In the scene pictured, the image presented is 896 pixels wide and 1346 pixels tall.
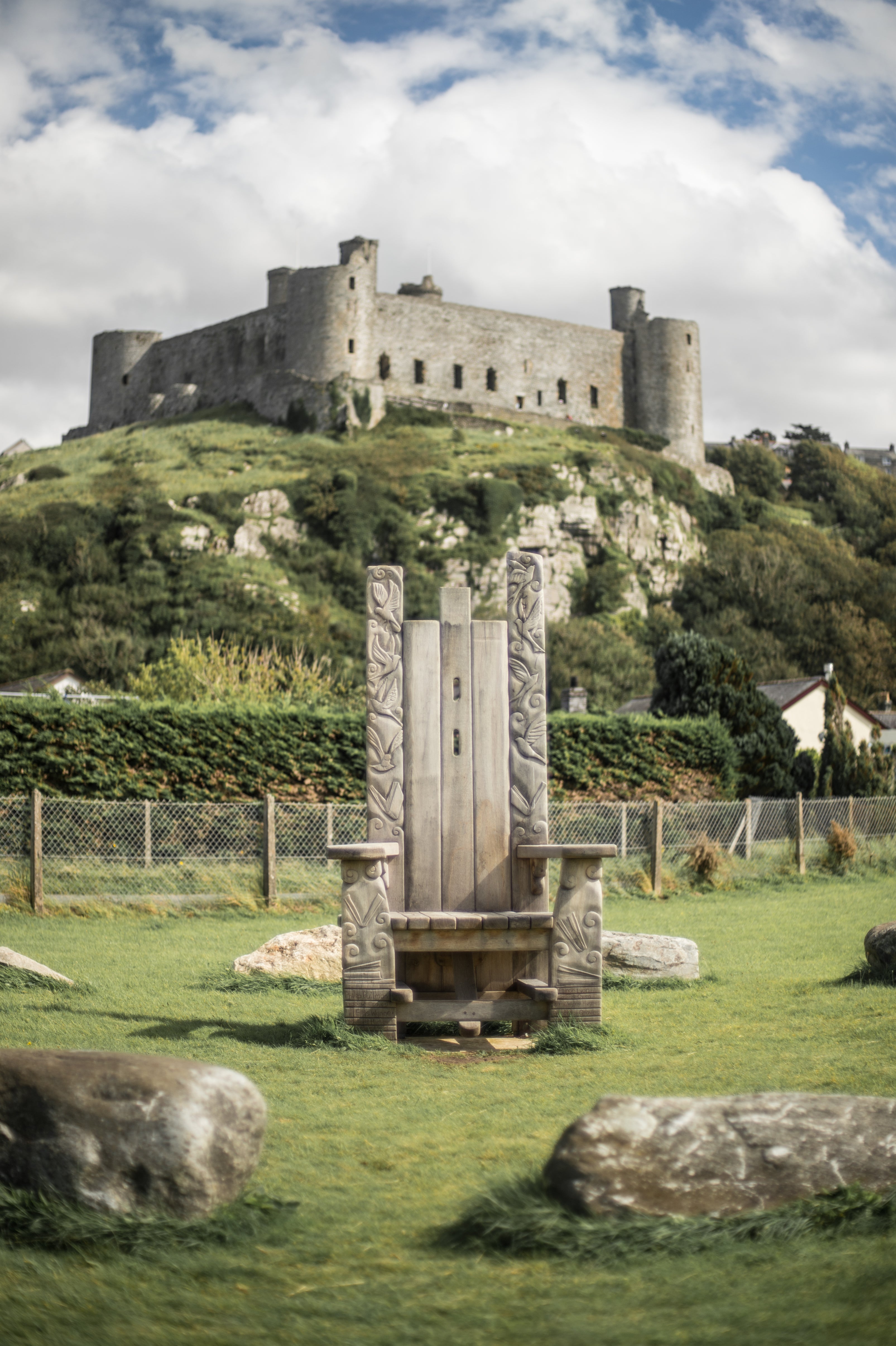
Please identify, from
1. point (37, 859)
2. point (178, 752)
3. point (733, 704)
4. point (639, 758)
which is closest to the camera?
point (37, 859)

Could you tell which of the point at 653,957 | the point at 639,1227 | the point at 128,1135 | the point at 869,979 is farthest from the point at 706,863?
the point at 128,1135

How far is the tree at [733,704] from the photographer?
73.9 feet

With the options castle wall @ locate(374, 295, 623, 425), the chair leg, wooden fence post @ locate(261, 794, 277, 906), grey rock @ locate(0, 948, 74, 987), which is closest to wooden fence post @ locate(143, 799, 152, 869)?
wooden fence post @ locate(261, 794, 277, 906)

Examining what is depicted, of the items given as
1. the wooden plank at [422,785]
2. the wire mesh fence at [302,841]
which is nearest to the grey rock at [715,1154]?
the wooden plank at [422,785]

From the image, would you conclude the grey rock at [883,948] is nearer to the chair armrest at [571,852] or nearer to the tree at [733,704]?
the chair armrest at [571,852]

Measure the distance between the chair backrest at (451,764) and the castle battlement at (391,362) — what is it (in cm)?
6273

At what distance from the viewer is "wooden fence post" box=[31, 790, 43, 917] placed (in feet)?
41.5

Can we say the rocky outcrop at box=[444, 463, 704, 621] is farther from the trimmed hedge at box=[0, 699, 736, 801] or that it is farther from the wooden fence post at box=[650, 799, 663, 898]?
the wooden fence post at box=[650, 799, 663, 898]

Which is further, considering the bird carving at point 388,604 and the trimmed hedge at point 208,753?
the trimmed hedge at point 208,753

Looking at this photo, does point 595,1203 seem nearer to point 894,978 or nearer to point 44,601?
point 894,978

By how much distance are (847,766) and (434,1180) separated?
2003 centimetres

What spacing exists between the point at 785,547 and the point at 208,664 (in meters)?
41.4

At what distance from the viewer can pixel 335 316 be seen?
7025 centimetres

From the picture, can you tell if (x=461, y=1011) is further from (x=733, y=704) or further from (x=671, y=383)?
(x=671, y=383)
